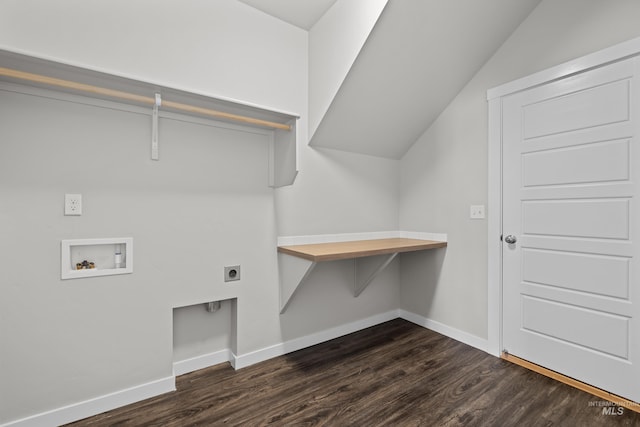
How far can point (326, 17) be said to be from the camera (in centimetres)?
218

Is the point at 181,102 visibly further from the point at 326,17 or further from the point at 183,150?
the point at 326,17

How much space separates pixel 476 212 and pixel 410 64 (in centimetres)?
124

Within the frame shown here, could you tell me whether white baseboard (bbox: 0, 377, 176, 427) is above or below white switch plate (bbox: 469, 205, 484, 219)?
below

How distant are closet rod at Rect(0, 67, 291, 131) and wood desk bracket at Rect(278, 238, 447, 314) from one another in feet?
2.81

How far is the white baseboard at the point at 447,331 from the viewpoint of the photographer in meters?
2.35

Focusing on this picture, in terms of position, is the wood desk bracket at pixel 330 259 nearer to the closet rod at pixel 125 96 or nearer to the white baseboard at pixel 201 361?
the white baseboard at pixel 201 361

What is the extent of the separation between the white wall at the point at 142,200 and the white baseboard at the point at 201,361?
0.07 metres

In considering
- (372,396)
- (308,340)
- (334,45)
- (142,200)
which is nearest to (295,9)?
(334,45)

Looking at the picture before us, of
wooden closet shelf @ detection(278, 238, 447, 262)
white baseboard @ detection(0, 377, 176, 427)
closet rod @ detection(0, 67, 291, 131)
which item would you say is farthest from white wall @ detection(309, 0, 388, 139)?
white baseboard @ detection(0, 377, 176, 427)

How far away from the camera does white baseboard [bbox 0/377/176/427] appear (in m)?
1.48

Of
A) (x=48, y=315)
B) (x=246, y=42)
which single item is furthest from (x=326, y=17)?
(x=48, y=315)

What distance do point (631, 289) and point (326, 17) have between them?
8.39 ft

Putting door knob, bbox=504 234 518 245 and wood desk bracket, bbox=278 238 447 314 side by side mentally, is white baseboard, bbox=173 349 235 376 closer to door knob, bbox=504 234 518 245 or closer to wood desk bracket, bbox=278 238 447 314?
wood desk bracket, bbox=278 238 447 314

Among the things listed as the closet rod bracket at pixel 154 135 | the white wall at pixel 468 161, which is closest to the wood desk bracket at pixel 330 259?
the white wall at pixel 468 161
